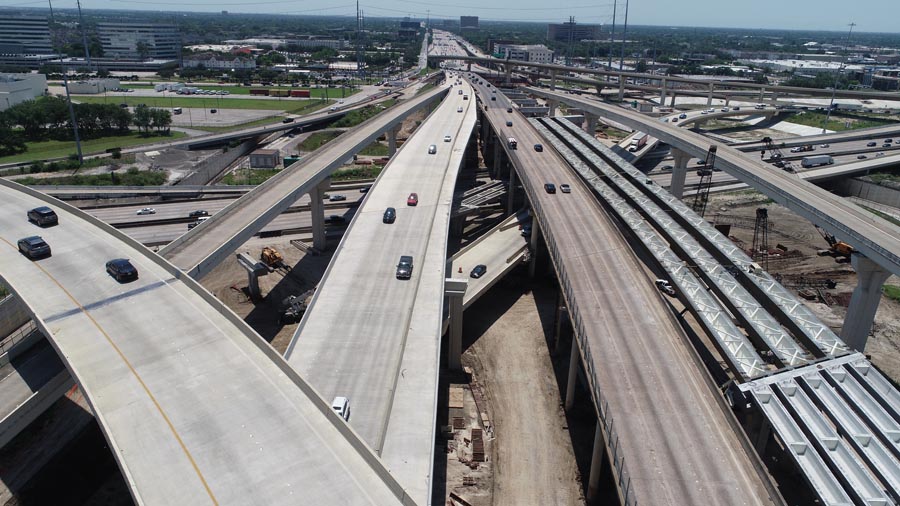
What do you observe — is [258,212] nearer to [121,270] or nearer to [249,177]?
[121,270]

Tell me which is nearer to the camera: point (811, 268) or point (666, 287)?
point (666, 287)

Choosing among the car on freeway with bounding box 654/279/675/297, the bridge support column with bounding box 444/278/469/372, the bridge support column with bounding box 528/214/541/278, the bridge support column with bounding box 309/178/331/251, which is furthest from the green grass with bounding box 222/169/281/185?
the car on freeway with bounding box 654/279/675/297

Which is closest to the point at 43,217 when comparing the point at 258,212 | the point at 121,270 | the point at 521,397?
the point at 121,270

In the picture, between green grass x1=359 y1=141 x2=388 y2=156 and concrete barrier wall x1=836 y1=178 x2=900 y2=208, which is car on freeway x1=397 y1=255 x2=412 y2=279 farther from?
concrete barrier wall x1=836 y1=178 x2=900 y2=208

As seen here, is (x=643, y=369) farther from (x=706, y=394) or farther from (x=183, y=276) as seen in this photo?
(x=183, y=276)

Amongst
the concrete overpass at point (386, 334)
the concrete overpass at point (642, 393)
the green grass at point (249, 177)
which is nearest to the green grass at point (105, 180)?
the green grass at point (249, 177)

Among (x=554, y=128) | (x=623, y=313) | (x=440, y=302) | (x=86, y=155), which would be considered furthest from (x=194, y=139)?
(x=623, y=313)

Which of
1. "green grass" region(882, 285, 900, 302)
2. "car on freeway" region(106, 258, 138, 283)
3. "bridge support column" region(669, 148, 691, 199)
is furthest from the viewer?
"bridge support column" region(669, 148, 691, 199)
